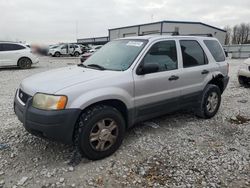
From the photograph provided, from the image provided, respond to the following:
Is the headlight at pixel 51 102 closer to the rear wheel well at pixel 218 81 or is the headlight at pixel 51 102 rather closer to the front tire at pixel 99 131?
the front tire at pixel 99 131

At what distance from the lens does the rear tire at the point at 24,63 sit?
13998 mm

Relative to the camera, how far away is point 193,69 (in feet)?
15.8

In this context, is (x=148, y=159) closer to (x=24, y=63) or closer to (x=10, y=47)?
(x=24, y=63)

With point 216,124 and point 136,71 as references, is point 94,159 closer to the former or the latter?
point 136,71

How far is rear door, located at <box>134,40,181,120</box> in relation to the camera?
393 cm

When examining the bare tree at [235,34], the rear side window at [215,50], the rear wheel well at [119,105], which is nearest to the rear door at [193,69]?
the rear side window at [215,50]

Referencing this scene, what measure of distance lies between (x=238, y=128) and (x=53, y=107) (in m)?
3.71

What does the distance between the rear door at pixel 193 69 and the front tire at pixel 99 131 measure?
5.41ft

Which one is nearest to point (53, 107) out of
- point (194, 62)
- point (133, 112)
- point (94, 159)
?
point (94, 159)

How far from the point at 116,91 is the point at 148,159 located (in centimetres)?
112

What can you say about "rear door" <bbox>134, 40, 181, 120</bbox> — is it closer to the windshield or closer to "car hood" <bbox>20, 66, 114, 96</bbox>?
the windshield

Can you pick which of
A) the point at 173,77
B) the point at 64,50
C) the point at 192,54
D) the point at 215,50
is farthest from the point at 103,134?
the point at 64,50

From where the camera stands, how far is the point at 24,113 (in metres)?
3.32

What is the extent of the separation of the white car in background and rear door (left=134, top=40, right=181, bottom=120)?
11652 mm
